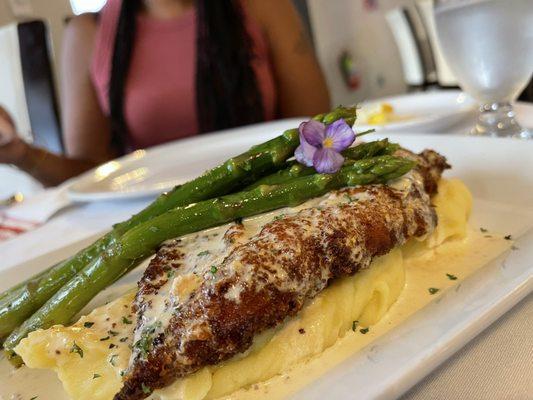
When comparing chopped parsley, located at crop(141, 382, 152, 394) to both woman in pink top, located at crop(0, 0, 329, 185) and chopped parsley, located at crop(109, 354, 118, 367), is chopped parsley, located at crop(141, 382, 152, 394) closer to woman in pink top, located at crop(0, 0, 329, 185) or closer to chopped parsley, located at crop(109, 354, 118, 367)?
chopped parsley, located at crop(109, 354, 118, 367)

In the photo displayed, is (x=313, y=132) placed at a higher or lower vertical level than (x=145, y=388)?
higher

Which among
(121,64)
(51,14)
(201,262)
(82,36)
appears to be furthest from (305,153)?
(51,14)

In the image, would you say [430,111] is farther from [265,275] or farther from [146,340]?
[146,340]

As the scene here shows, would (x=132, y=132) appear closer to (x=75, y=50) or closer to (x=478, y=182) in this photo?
(x=75, y=50)

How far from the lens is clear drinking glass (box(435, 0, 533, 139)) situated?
6.95 feet

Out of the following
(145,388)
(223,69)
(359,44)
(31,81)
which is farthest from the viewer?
(359,44)

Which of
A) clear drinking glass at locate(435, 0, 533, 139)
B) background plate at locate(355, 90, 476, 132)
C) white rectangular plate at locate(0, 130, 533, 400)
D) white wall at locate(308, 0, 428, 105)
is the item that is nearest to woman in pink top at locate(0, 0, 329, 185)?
background plate at locate(355, 90, 476, 132)

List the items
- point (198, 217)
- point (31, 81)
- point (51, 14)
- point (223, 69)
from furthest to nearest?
point (51, 14), point (31, 81), point (223, 69), point (198, 217)

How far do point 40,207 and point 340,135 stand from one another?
197 centimetres

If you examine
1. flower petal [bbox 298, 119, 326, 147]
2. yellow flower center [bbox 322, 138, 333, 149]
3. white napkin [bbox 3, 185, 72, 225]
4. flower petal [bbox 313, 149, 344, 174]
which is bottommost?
white napkin [bbox 3, 185, 72, 225]

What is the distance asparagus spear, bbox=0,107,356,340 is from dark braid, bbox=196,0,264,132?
2.90m

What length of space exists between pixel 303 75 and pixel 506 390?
415cm

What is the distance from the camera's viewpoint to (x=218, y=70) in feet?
14.9

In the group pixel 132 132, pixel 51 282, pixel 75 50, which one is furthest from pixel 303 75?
pixel 51 282
